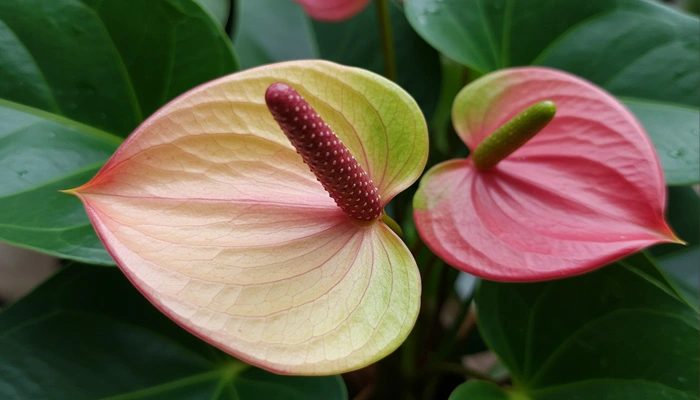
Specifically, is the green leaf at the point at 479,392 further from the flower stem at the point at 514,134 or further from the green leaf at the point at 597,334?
the flower stem at the point at 514,134

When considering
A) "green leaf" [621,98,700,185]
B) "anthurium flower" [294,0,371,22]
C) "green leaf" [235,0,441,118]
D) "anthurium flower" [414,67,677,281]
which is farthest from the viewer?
"green leaf" [235,0,441,118]

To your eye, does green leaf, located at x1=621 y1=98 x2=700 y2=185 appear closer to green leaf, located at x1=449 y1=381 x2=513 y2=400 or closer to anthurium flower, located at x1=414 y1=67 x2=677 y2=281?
anthurium flower, located at x1=414 y1=67 x2=677 y2=281

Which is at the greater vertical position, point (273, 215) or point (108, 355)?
point (273, 215)

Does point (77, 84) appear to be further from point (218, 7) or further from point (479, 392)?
point (479, 392)

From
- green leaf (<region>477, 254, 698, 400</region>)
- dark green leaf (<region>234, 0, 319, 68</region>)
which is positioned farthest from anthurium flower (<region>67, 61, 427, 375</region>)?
dark green leaf (<region>234, 0, 319, 68</region>)

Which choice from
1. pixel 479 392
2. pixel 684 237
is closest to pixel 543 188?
pixel 479 392

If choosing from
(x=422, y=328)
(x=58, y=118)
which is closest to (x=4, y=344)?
(x=58, y=118)
